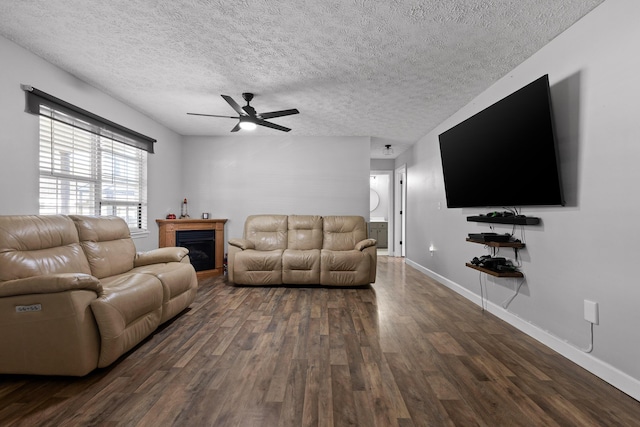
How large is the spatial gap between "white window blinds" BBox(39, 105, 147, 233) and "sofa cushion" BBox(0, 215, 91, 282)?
56 cm

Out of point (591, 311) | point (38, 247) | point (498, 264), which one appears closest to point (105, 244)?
point (38, 247)

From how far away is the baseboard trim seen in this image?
1751 millimetres

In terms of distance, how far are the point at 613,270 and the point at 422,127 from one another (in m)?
3.37

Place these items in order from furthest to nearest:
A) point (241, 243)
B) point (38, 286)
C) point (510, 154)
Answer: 1. point (241, 243)
2. point (510, 154)
3. point (38, 286)

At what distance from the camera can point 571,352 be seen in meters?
2.15

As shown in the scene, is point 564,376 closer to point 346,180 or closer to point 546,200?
point 546,200

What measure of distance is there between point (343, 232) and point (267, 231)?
4.20 feet

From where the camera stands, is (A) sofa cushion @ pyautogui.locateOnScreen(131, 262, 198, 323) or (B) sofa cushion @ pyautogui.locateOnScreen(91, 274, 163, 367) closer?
(B) sofa cushion @ pyautogui.locateOnScreen(91, 274, 163, 367)

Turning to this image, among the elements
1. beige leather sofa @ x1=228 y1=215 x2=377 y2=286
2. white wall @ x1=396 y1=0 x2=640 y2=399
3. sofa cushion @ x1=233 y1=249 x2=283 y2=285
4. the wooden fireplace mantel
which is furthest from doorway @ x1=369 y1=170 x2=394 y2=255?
white wall @ x1=396 y1=0 x2=640 y2=399

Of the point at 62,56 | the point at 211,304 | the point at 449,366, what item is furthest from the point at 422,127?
the point at 62,56

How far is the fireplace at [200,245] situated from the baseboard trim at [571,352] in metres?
4.03

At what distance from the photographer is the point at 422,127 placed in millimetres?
4738

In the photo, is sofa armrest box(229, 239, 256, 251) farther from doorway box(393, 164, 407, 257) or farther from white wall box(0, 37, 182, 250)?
doorway box(393, 164, 407, 257)

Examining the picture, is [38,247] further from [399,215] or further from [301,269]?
[399,215]
